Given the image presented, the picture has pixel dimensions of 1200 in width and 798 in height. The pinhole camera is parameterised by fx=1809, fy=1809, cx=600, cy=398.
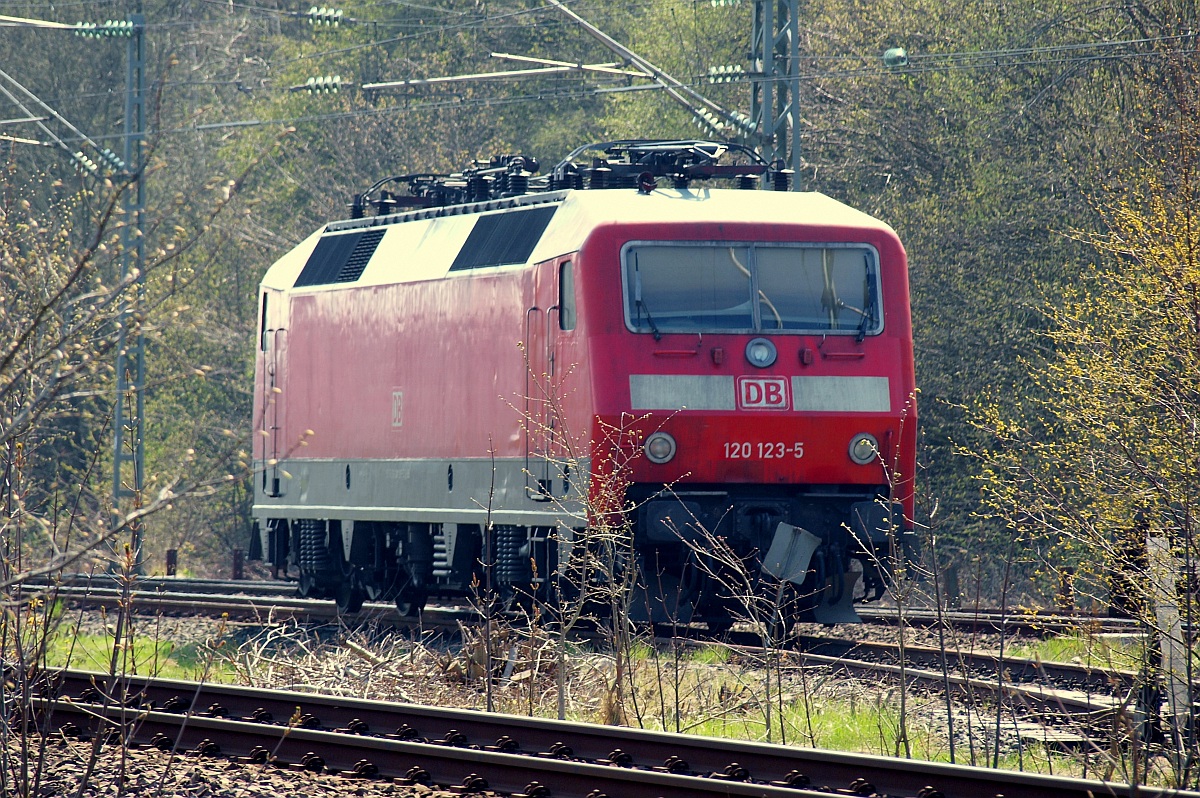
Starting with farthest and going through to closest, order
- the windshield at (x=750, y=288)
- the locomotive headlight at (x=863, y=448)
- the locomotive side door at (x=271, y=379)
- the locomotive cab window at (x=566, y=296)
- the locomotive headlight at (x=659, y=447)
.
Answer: the locomotive side door at (x=271, y=379), the locomotive headlight at (x=863, y=448), the locomotive cab window at (x=566, y=296), the windshield at (x=750, y=288), the locomotive headlight at (x=659, y=447)

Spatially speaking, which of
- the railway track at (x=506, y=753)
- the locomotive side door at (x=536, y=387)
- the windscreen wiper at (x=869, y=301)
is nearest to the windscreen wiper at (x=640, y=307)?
the locomotive side door at (x=536, y=387)

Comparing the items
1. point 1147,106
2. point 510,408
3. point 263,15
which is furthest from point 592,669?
point 263,15

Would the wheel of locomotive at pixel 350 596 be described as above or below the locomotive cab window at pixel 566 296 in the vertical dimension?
below

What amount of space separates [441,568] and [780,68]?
7.71 meters

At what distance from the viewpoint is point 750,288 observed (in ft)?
43.3

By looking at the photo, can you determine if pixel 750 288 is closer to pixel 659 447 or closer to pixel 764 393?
pixel 764 393

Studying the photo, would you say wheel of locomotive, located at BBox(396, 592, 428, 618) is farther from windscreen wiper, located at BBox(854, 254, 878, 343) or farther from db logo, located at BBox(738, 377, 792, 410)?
windscreen wiper, located at BBox(854, 254, 878, 343)

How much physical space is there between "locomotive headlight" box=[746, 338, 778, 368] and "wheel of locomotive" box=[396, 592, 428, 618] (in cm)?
497

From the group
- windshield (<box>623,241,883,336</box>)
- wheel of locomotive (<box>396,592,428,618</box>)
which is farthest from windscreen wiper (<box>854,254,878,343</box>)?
wheel of locomotive (<box>396,592,428,618</box>)

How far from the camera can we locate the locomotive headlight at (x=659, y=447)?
12.8 meters

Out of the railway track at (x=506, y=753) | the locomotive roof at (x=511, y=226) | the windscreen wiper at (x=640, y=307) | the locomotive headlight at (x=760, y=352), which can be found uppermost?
the locomotive roof at (x=511, y=226)

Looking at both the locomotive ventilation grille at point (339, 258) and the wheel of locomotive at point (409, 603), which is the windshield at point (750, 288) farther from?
the wheel of locomotive at point (409, 603)

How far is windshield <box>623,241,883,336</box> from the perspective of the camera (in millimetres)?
13008

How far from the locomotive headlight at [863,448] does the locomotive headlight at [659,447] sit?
4.60 ft
